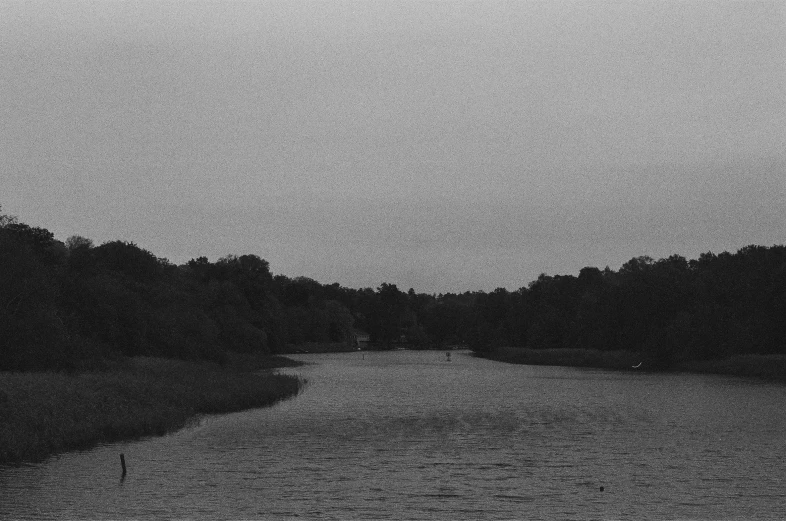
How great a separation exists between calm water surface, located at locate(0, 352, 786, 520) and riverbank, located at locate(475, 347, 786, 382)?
39.3 m

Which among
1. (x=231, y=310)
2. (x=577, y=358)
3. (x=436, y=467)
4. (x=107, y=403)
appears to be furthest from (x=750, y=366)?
(x=107, y=403)

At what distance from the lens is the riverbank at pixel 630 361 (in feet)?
334

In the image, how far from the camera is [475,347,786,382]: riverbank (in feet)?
334

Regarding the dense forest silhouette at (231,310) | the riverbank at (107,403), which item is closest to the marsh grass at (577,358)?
the dense forest silhouette at (231,310)

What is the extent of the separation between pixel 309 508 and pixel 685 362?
10347cm

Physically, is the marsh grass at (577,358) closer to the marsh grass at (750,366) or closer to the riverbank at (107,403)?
the marsh grass at (750,366)

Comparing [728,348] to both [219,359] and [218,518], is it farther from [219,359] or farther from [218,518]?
[218,518]

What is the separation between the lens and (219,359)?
322ft

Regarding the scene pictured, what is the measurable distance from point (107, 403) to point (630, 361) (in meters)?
102

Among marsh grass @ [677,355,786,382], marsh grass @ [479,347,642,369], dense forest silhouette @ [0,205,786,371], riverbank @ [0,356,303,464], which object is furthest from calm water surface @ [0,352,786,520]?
marsh grass @ [479,347,642,369]

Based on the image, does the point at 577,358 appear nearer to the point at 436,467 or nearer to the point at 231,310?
the point at 231,310

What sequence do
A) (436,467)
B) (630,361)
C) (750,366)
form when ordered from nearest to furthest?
(436,467), (750,366), (630,361)

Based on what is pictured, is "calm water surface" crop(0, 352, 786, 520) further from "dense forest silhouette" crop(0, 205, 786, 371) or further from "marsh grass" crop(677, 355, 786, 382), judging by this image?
"marsh grass" crop(677, 355, 786, 382)

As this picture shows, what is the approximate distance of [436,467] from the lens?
3762 cm
